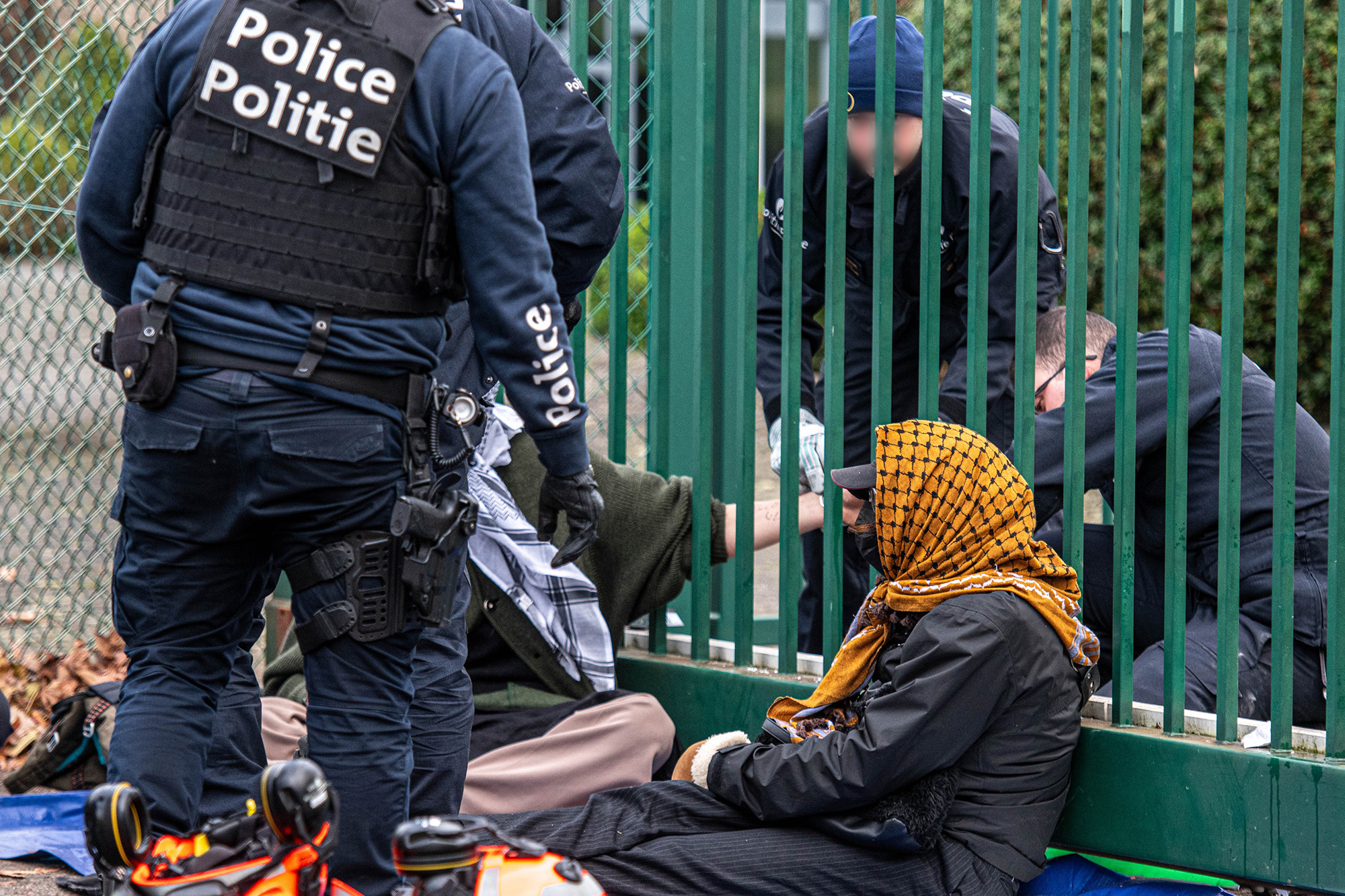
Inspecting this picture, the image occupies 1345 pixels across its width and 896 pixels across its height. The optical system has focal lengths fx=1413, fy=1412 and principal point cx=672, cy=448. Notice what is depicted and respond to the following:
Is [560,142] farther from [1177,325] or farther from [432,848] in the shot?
[432,848]

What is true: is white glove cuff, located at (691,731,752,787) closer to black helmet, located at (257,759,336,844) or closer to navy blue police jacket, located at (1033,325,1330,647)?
navy blue police jacket, located at (1033,325,1330,647)

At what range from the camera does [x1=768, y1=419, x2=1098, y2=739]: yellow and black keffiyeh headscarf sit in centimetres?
270

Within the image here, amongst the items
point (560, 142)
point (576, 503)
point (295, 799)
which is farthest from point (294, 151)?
point (295, 799)

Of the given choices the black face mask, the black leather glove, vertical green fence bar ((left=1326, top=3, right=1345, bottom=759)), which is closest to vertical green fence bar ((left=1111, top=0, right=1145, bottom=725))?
vertical green fence bar ((left=1326, top=3, right=1345, bottom=759))

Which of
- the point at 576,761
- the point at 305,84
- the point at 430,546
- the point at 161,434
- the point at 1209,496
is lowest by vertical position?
the point at 576,761

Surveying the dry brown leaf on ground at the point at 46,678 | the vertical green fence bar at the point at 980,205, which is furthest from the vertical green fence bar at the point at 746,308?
the dry brown leaf on ground at the point at 46,678

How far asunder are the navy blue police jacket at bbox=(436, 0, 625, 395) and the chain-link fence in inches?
46.2

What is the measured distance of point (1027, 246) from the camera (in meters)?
3.03

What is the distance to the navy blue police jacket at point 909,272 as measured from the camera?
3381 millimetres

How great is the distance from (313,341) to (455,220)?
0.99ft

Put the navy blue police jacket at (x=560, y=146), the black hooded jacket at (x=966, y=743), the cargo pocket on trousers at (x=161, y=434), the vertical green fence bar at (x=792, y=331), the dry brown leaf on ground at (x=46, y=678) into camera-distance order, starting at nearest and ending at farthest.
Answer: the cargo pocket on trousers at (x=161, y=434) < the black hooded jacket at (x=966, y=743) < the navy blue police jacket at (x=560, y=146) < the vertical green fence bar at (x=792, y=331) < the dry brown leaf on ground at (x=46, y=678)

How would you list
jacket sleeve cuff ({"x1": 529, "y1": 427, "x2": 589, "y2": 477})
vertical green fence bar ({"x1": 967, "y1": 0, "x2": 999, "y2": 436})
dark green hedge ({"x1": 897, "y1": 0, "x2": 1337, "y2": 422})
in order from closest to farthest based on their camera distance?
jacket sleeve cuff ({"x1": 529, "y1": 427, "x2": 589, "y2": 477}) → vertical green fence bar ({"x1": 967, "y1": 0, "x2": 999, "y2": 436}) → dark green hedge ({"x1": 897, "y1": 0, "x2": 1337, "y2": 422})

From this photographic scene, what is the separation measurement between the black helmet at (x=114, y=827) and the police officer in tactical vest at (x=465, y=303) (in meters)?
0.71

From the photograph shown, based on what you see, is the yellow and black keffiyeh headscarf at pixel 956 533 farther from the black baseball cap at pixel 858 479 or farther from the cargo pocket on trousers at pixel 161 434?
the cargo pocket on trousers at pixel 161 434
